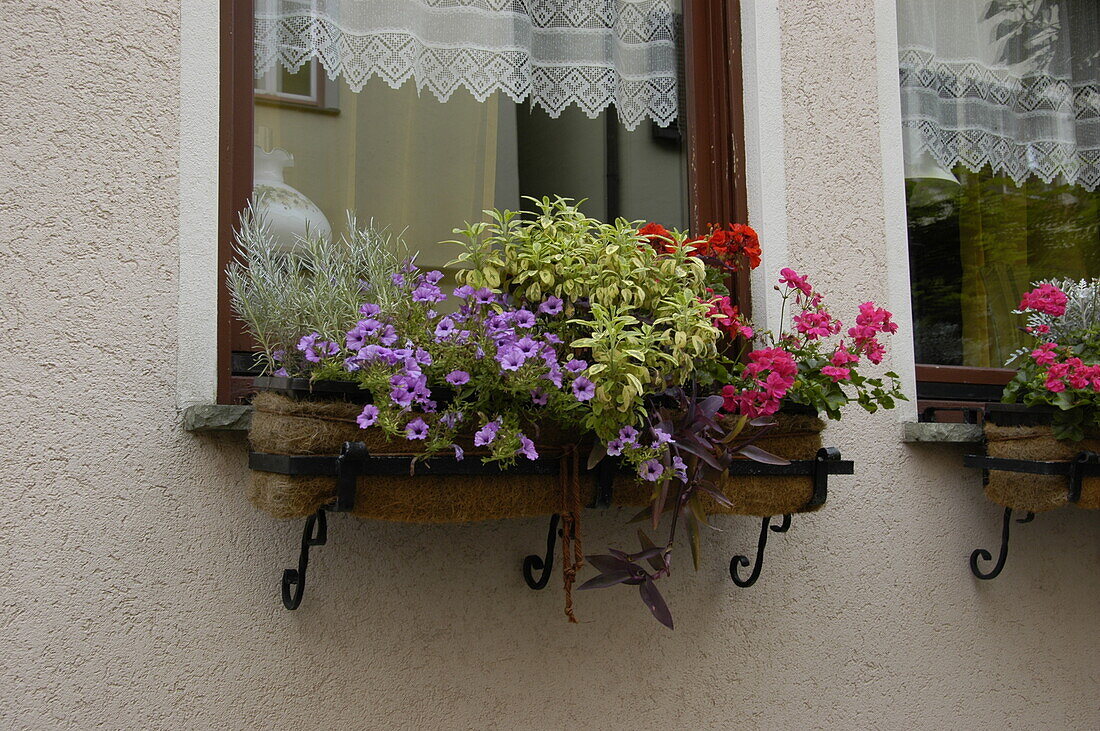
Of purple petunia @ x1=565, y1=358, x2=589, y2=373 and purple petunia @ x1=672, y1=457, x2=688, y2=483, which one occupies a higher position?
purple petunia @ x1=565, y1=358, x2=589, y2=373

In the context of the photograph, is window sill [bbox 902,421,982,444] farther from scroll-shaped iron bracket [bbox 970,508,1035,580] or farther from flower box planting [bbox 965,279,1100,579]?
scroll-shaped iron bracket [bbox 970,508,1035,580]

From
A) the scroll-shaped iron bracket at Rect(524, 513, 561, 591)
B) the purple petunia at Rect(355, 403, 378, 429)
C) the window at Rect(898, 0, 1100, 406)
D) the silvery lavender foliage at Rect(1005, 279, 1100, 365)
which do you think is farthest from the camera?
the window at Rect(898, 0, 1100, 406)

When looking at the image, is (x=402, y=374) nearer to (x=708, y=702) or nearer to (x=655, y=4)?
(x=708, y=702)

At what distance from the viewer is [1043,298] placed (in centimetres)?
227

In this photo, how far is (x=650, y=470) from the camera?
1.68m

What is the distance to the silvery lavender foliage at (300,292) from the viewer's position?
169 cm

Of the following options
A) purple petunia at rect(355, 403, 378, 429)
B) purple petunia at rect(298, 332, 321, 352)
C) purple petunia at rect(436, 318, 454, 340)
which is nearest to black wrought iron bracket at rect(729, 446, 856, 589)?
purple petunia at rect(436, 318, 454, 340)

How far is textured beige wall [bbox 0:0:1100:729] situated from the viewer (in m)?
1.66

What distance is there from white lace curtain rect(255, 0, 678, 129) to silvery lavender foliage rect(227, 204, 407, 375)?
54 centimetres

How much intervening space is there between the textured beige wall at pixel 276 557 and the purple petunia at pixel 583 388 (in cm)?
50

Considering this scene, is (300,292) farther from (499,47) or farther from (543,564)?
(499,47)

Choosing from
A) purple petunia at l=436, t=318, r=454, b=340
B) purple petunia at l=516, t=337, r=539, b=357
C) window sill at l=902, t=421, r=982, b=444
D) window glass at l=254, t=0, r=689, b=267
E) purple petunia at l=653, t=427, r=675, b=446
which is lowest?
window sill at l=902, t=421, r=982, b=444

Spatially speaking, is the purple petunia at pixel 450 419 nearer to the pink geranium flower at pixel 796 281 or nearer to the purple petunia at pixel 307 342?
the purple petunia at pixel 307 342

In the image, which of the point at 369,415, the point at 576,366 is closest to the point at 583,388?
the point at 576,366
